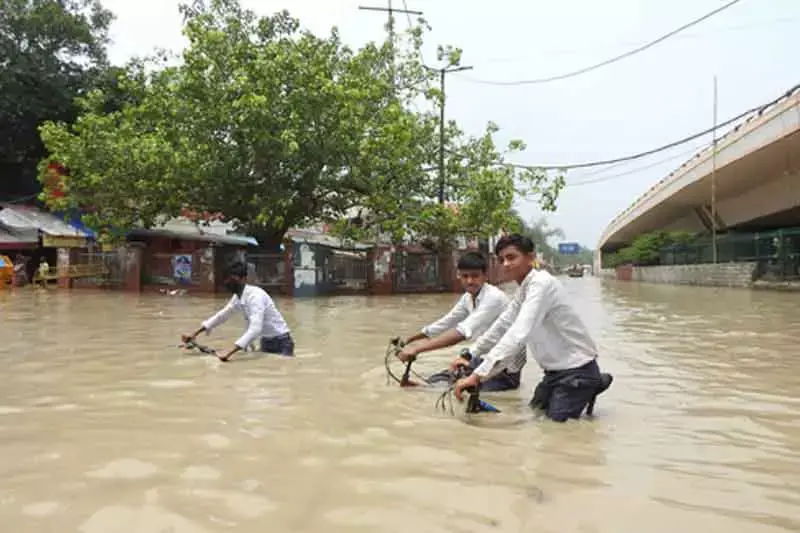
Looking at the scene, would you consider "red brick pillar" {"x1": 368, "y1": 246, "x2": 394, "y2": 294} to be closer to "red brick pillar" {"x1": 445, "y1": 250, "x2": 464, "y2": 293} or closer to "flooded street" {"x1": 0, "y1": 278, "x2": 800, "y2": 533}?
"red brick pillar" {"x1": 445, "y1": 250, "x2": 464, "y2": 293}

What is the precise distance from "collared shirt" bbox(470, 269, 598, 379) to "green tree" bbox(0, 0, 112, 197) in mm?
29209

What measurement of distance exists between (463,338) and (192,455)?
2495 mm

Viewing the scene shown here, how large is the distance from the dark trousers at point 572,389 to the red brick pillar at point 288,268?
62.6 feet

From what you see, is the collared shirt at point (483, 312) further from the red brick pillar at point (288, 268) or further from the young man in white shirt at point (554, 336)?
the red brick pillar at point (288, 268)

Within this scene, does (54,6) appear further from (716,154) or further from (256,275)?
(716,154)

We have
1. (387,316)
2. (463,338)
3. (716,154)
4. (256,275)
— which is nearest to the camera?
(463,338)

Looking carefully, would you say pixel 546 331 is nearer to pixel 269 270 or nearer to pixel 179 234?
pixel 269 270

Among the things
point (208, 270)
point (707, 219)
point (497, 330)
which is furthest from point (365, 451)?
point (707, 219)

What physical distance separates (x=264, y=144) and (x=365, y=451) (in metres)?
16.9

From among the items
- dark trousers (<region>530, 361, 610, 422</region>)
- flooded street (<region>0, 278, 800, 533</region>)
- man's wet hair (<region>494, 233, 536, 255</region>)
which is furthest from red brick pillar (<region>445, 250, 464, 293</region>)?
man's wet hair (<region>494, 233, 536, 255</region>)

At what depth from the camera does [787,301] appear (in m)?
17.8

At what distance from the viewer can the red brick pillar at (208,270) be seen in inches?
933

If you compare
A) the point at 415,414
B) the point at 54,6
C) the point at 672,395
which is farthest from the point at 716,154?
the point at 54,6

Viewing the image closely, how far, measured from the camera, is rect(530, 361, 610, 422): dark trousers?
4.50 metres
